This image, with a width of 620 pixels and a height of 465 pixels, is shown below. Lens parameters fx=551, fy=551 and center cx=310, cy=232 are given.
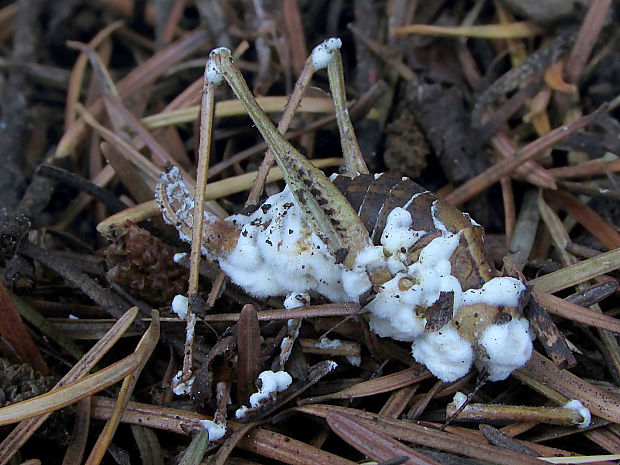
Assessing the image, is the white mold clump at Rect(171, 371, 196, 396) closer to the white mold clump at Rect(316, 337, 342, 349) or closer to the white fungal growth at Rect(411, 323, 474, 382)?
the white mold clump at Rect(316, 337, 342, 349)

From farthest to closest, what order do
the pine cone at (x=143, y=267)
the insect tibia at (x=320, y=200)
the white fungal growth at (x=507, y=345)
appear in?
the pine cone at (x=143, y=267)
the insect tibia at (x=320, y=200)
the white fungal growth at (x=507, y=345)

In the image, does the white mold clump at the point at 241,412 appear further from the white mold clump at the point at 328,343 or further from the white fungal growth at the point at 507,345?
the white fungal growth at the point at 507,345

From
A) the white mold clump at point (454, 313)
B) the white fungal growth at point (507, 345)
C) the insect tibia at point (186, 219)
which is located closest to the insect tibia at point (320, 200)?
the white mold clump at point (454, 313)

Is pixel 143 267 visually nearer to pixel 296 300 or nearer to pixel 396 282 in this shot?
pixel 296 300

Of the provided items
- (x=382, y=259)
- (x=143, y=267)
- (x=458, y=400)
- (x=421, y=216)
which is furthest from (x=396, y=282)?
(x=143, y=267)

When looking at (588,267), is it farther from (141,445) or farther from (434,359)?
(141,445)

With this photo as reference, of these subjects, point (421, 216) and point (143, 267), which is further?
point (143, 267)
